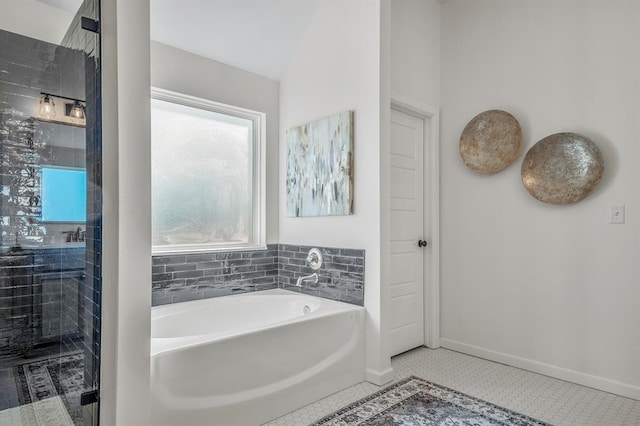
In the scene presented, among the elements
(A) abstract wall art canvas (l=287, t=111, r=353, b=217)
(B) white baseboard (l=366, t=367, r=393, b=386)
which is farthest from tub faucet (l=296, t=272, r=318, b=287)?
(B) white baseboard (l=366, t=367, r=393, b=386)

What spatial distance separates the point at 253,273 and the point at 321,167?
3.57ft

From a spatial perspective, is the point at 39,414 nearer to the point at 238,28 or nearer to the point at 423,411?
the point at 423,411

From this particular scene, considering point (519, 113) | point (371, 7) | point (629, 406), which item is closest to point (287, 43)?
point (371, 7)

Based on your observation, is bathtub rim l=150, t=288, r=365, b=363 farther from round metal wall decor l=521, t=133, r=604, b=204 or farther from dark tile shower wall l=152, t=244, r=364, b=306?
round metal wall decor l=521, t=133, r=604, b=204

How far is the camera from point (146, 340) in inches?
65.6

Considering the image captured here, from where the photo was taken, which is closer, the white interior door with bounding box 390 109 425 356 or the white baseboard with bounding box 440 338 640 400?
the white baseboard with bounding box 440 338 640 400

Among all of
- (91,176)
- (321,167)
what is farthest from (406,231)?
(91,176)

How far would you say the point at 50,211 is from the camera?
4.91 ft

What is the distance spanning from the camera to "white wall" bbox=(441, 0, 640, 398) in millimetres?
2615

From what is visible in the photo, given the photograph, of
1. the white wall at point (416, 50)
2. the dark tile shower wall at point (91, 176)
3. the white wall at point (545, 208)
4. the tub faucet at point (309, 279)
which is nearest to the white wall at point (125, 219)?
the dark tile shower wall at point (91, 176)

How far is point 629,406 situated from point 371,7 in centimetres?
310

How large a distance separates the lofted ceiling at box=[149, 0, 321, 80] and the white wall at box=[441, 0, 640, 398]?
4.74 ft

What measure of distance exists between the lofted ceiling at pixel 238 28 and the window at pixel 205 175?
41 cm

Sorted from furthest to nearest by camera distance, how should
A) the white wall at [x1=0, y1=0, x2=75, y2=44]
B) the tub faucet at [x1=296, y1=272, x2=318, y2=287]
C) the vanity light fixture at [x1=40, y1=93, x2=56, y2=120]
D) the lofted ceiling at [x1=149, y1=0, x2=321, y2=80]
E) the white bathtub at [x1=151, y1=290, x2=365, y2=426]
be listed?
1. the tub faucet at [x1=296, y1=272, x2=318, y2=287]
2. the lofted ceiling at [x1=149, y1=0, x2=321, y2=80]
3. the white bathtub at [x1=151, y1=290, x2=365, y2=426]
4. the vanity light fixture at [x1=40, y1=93, x2=56, y2=120]
5. the white wall at [x1=0, y1=0, x2=75, y2=44]
